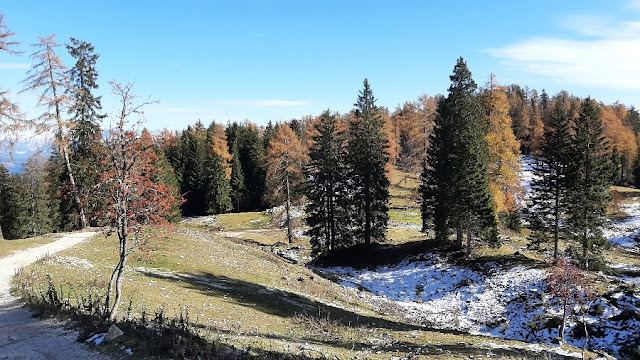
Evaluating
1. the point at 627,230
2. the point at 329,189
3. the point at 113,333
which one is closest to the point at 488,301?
the point at 329,189

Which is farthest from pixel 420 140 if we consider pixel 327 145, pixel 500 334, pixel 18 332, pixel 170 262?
pixel 18 332

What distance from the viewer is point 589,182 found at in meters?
32.2

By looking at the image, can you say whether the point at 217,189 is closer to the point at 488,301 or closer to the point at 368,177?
the point at 368,177

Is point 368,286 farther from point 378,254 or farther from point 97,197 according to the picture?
point 97,197

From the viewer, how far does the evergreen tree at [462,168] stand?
35.0 metres

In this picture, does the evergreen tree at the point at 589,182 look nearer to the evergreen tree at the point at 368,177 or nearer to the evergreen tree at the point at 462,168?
the evergreen tree at the point at 462,168

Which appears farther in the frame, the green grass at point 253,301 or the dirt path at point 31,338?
the green grass at point 253,301

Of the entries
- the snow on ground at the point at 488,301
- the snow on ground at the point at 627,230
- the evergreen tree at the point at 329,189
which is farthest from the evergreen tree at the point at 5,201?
the snow on ground at the point at 627,230

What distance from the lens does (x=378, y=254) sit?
1703 inches

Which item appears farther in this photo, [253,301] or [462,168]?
[462,168]

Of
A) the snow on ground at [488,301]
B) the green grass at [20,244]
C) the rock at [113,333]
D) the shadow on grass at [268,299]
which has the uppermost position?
the rock at [113,333]

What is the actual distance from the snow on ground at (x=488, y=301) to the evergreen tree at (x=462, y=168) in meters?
3.87

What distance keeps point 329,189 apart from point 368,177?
463 centimetres

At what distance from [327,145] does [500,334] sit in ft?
83.3
